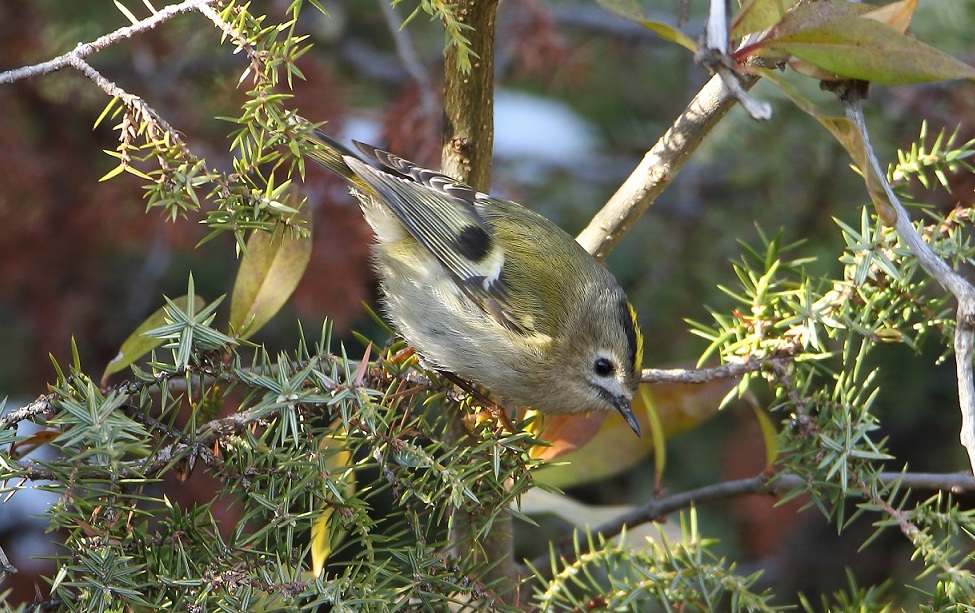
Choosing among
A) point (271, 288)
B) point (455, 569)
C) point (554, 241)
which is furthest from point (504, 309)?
point (455, 569)

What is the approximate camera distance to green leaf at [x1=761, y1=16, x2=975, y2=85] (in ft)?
2.89

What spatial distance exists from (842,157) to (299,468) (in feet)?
6.24

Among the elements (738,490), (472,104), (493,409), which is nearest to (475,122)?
(472,104)

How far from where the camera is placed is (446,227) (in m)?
2.03

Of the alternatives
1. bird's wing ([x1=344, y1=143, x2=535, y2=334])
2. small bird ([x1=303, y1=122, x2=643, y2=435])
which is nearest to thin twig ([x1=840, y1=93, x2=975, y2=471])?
small bird ([x1=303, y1=122, x2=643, y2=435])

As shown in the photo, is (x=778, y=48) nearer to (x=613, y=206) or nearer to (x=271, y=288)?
(x=613, y=206)

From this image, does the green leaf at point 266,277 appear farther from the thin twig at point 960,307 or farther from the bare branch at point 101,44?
the thin twig at point 960,307

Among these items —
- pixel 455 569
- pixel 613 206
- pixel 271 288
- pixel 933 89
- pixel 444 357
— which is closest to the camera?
pixel 455 569

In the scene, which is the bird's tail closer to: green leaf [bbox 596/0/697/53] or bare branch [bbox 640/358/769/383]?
bare branch [bbox 640/358/769/383]

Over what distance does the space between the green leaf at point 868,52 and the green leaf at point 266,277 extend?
68 cm

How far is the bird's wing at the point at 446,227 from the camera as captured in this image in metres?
1.98

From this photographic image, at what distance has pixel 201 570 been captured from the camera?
93 centimetres

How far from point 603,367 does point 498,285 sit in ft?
0.94

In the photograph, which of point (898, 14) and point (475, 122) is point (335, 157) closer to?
point (475, 122)
